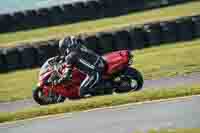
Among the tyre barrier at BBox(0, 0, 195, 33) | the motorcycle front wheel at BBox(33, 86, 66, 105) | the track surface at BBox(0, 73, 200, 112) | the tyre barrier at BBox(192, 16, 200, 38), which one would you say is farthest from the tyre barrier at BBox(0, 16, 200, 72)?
the tyre barrier at BBox(0, 0, 195, 33)

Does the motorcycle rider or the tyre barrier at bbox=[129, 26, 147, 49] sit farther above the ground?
the motorcycle rider

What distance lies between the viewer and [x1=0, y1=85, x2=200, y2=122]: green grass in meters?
12.8

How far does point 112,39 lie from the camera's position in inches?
783

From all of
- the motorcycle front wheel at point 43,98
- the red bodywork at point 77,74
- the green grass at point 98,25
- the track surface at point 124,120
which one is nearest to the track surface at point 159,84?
the motorcycle front wheel at point 43,98

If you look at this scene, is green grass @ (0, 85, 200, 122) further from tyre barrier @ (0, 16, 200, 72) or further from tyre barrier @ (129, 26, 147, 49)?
tyre barrier @ (129, 26, 147, 49)

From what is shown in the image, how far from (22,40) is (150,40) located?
8241mm

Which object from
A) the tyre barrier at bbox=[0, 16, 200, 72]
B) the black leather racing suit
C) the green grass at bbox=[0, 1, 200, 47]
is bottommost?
the green grass at bbox=[0, 1, 200, 47]

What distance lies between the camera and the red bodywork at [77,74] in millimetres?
14258

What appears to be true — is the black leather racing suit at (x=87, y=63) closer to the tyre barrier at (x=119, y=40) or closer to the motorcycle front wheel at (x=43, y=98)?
the motorcycle front wheel at (x=43, y=98)

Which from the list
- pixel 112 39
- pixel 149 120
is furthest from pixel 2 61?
pixel 149 120

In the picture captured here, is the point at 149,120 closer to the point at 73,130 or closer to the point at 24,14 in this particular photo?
the point at 73,130

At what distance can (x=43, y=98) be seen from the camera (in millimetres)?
14742

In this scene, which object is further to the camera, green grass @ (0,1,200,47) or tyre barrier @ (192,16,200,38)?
green grass @ (0,1,200,47)

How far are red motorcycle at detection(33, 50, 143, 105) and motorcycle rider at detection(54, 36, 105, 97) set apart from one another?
0.39 ft
